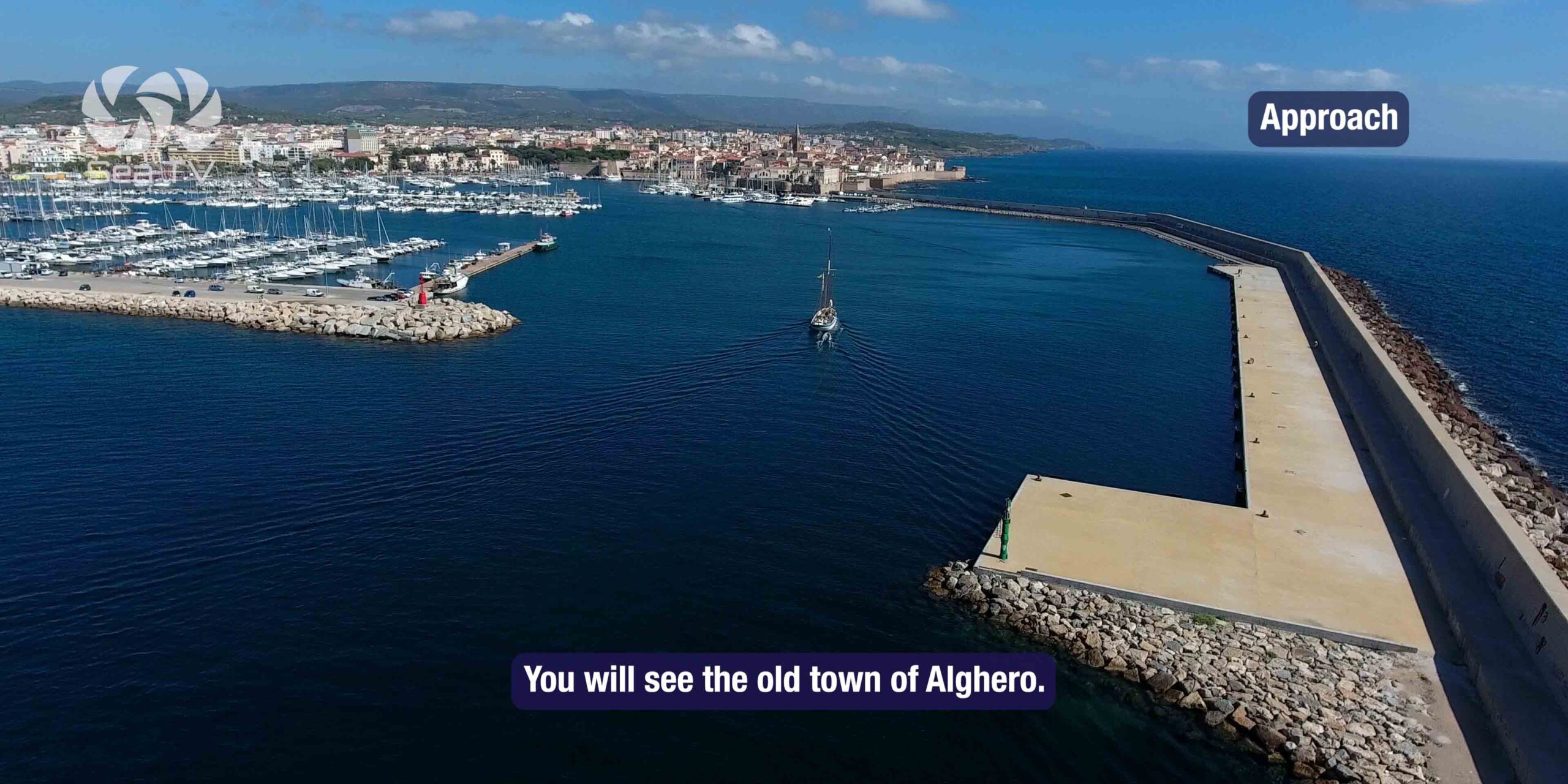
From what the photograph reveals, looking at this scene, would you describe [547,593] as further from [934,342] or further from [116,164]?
[116,164]

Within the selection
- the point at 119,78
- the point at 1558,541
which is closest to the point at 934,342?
Answer: the point at 1558,541

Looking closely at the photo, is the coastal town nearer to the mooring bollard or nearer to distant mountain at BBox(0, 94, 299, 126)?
distant mountain at BBox(0, 94, 299, 126)

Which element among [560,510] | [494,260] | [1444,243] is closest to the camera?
[560,510]

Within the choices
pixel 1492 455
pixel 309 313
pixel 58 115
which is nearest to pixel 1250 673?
pixel 1492 455

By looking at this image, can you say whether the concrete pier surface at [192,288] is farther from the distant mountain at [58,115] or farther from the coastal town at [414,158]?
the distant mountain at [58,115]
